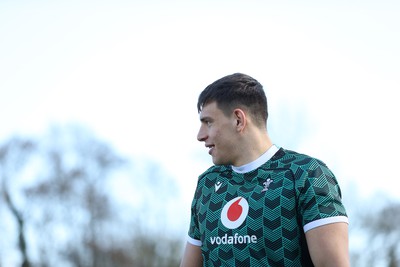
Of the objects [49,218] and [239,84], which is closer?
[239,84]

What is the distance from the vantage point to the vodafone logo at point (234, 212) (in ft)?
14.0

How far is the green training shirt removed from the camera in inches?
159

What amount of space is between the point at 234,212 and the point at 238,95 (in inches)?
28.0

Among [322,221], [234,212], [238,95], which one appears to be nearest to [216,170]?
[234,212]

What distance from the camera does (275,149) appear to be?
14.6 feet

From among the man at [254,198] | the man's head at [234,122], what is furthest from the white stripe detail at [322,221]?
the man's head at [234,122]

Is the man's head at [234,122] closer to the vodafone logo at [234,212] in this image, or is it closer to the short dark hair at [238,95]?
the short dark hair at [238,95]

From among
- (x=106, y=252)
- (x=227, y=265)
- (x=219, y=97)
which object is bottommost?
(x=106, y=252)

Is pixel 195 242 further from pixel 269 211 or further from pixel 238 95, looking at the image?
pixel 238 95

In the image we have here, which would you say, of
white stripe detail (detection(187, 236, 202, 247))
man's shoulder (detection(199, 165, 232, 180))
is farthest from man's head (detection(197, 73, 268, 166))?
white stripe detail (detection(187, 236, 202, 247))

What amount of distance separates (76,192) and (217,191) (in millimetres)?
45760

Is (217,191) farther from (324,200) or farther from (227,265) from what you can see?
(324,200)

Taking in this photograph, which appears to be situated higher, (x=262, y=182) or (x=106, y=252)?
(x=262, y=182)

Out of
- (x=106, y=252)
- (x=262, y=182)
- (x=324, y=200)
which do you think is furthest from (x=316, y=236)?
(x=106, y=252)
